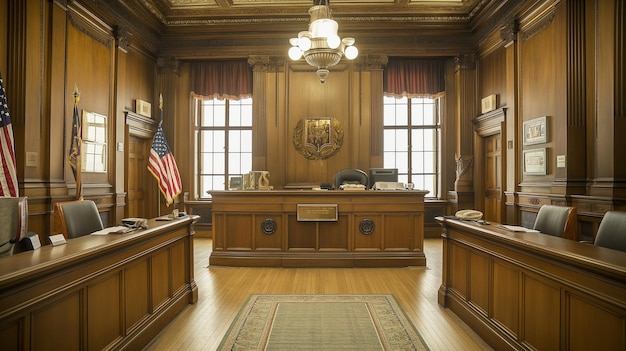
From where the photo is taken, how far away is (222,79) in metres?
8.39

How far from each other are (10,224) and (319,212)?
3.75 meters

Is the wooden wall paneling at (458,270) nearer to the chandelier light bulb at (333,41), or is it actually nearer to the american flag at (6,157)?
the chandelier light bulb at (333,41)

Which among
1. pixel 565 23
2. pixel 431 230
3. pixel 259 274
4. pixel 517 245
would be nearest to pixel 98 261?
pixel 517 245

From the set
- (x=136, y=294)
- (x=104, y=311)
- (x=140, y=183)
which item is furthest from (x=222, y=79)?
(x=104, y=311)

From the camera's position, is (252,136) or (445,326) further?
(252,136)

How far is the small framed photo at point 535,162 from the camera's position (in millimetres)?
5477

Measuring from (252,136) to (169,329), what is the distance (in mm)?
5395

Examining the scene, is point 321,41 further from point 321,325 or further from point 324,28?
point 321,325

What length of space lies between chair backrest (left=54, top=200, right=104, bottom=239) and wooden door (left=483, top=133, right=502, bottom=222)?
20.8ft

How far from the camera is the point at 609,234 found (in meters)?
2.59

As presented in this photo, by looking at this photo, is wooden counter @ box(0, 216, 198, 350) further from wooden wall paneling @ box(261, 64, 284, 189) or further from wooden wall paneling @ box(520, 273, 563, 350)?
wooden wall paneling @ box(261, 64, 284, 189)

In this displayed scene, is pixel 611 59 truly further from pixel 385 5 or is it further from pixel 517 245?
pixel 385 5

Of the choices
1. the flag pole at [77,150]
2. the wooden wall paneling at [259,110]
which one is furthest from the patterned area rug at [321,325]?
the wooden wall paneling at [259,110]

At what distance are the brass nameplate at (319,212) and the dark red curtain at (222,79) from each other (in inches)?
151
